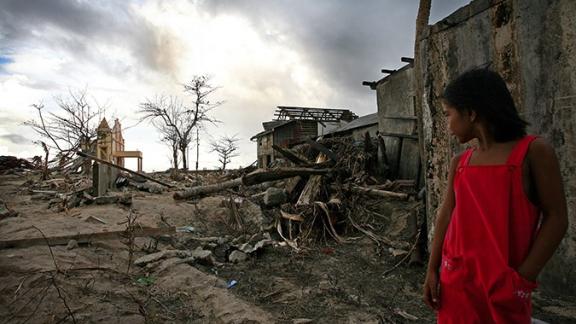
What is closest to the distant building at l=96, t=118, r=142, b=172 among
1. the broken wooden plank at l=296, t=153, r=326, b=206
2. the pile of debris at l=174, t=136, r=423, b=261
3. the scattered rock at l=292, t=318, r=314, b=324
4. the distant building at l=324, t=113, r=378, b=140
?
the pile of debris at l=174, t=136, r=423, b=261

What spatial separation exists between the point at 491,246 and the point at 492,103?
0.57 m

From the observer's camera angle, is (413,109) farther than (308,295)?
Yes

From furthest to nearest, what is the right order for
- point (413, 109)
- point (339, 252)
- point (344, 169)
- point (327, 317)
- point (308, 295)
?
1. point (413, 109)
2. point (344, 169)
3. point (339, 252)
4. point (308, 295)
5. point (327, 317)

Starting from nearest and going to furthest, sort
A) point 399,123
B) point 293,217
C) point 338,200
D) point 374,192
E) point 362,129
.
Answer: point 293,217 → point 338,200 → point 374,192 → point 399,123 → point 362,129

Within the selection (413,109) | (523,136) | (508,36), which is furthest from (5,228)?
(413,109)

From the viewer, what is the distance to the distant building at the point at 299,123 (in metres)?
24.7

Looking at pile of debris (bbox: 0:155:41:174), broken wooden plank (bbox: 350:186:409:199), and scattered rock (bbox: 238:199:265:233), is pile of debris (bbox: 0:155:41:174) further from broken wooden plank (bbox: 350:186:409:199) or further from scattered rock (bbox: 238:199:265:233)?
broken wooden plank (bbox: 350:186:409:199)

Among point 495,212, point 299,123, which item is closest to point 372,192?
point 495,212

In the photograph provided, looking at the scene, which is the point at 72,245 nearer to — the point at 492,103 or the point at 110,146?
the point at 492,103

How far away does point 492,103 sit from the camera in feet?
4.28

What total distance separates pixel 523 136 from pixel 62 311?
11.7 feet

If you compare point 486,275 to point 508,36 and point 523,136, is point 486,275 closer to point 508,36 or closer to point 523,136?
point 523,136

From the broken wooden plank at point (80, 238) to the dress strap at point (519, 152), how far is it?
4403 mm

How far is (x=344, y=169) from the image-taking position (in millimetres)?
7996
